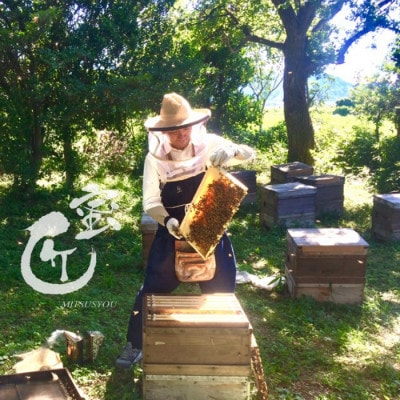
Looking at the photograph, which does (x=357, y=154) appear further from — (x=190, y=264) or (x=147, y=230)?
(x=190, y=264)

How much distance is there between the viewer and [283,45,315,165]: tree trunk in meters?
9.47

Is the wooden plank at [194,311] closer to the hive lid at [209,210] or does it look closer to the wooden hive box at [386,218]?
the hive lid at [209,210]

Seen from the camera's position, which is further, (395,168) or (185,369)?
(395,168)

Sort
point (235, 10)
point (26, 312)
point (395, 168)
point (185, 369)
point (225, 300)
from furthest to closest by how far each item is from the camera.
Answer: point (235, 10)
point (395, 168)
point (26, 312)
point (225, 300)
point (185, 369)

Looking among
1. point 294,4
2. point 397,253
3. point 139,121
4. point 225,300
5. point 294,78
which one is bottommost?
point 397,253

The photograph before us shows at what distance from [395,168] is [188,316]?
727 centimetres

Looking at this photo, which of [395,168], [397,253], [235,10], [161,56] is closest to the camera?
[397,253]

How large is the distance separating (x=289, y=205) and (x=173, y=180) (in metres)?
3.74

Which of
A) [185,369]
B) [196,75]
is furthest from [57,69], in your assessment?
[185,369]

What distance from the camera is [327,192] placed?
7074 millimetres

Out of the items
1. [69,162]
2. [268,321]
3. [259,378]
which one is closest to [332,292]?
[268,321]

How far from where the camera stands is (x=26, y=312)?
398cm

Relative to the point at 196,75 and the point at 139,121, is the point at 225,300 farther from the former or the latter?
the point at 139,121

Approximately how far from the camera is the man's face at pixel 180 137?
2781mm
